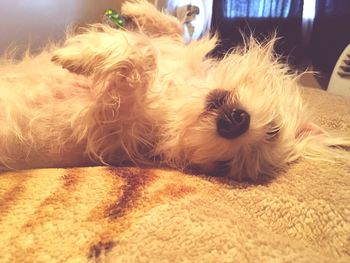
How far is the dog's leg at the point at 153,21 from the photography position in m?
1.18

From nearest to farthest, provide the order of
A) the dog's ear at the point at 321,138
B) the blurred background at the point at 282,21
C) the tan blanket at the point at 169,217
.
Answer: the tan blanket at the point at 169,217
the dog's ear at the point at 321,138
the blurred background at the point at 282,21

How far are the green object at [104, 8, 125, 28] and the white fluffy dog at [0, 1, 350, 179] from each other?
17.3 inches

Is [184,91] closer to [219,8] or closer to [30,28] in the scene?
[30,28]

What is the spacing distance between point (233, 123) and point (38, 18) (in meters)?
0.96

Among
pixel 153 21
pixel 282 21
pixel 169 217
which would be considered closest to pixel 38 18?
pixel 153 21

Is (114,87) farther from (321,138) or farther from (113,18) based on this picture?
(113,18)

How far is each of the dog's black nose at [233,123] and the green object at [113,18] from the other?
617mm

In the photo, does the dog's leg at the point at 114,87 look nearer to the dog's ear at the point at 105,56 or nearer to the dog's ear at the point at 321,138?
the dog's ear at the point at 105,56

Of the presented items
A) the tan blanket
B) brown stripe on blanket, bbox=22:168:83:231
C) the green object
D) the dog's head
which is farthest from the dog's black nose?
the green object

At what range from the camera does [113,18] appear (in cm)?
146

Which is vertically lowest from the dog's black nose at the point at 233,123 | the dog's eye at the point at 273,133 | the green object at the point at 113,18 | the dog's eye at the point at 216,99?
the dog's eye at the point at 273,133

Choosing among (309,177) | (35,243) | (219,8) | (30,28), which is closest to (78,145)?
(35,243)

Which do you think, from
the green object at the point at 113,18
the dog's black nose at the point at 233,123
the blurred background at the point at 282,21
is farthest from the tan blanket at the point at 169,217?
the blurred background at the point at 282,21

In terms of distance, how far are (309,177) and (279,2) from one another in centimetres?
190
